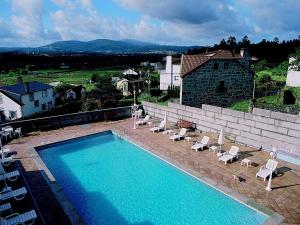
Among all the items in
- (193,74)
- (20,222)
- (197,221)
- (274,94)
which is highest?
(193,74)

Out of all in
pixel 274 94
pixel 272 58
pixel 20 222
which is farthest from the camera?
pixel 272 58

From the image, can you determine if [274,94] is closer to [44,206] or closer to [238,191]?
[238,191]

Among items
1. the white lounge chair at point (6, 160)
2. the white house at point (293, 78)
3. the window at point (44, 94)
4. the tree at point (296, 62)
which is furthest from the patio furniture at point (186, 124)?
the window at point (44, 94)

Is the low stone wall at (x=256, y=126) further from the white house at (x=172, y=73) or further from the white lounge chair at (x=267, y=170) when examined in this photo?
the white house at (x=172, y=73)

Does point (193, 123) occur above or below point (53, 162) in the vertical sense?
above

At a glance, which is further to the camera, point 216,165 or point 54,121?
point 54,121

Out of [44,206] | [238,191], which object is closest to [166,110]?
[238,191]

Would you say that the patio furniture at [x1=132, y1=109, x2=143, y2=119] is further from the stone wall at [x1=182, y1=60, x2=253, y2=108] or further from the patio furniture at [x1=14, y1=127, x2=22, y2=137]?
the patio furniture at [x1=14, y1=127, x2=22, y2=137]
